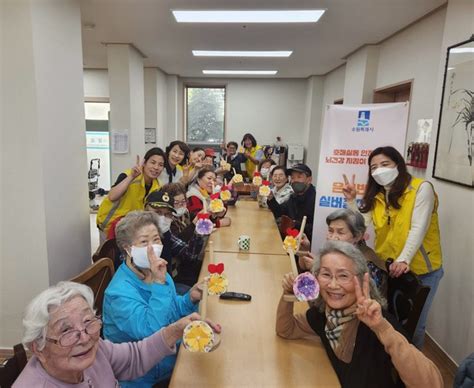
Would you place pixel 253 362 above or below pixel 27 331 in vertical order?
below

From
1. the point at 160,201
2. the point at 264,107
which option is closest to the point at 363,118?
the point at 160,201

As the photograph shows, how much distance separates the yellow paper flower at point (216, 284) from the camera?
1.48 meters

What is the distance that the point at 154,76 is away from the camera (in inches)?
265

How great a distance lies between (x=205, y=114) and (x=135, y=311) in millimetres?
7638

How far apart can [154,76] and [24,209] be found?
5111mm

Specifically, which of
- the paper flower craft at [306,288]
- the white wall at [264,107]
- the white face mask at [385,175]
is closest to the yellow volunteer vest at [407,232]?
the white face mask at [385,175]

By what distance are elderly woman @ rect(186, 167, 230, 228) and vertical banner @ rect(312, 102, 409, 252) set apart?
1.07 meters

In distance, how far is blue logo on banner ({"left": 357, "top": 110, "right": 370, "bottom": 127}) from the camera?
3.26m

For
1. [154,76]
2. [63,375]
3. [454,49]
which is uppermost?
[154,76]

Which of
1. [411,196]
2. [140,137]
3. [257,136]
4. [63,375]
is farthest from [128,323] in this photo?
[257,136]

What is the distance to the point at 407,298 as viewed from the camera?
5.32 feet

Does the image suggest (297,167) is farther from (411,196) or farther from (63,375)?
(63,375)

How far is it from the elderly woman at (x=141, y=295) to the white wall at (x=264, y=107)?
6.91 m

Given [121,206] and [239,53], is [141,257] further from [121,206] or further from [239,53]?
[239,53]
